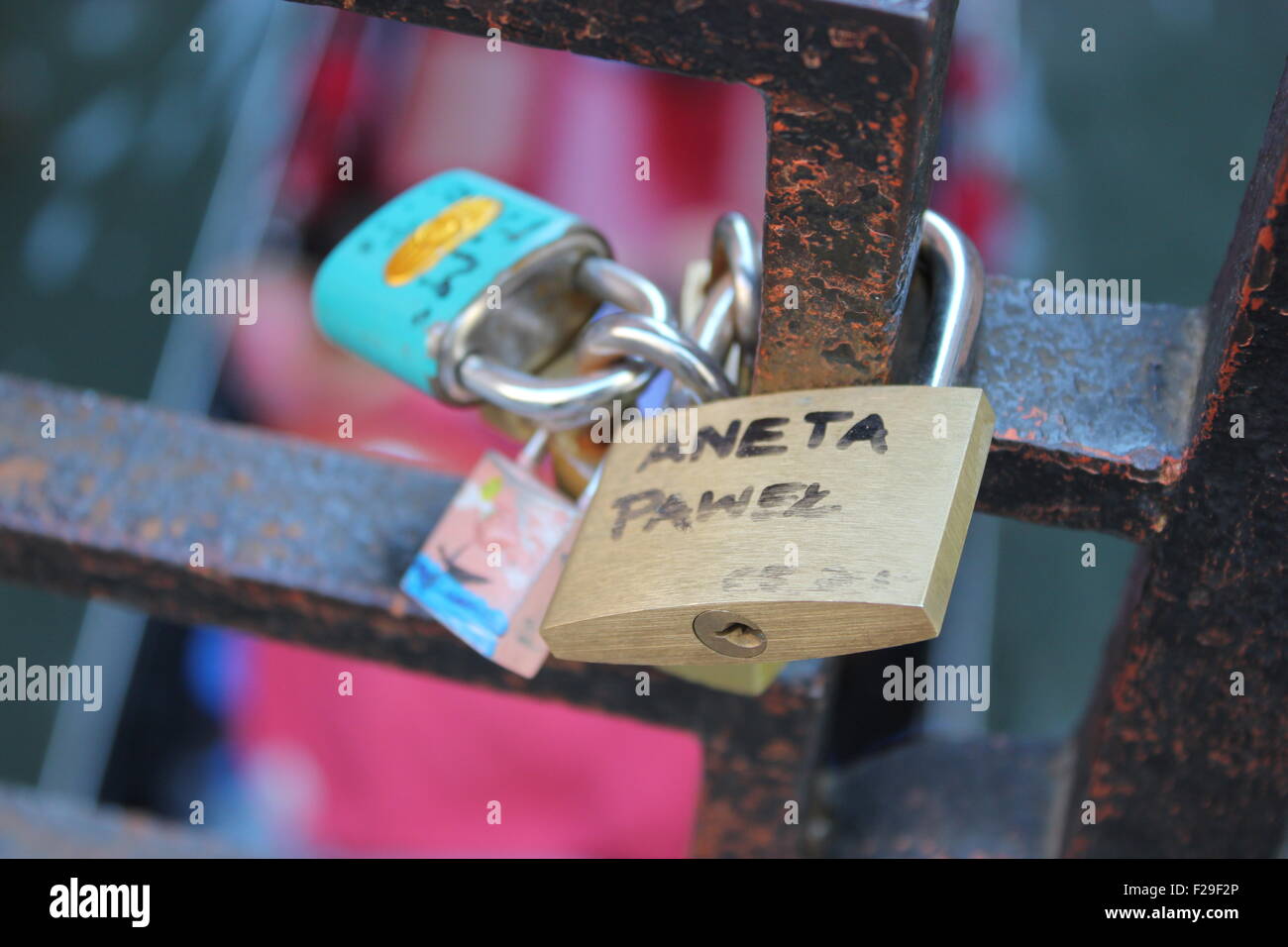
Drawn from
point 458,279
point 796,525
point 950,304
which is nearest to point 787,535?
point 796,525

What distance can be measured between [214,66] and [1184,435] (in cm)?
240

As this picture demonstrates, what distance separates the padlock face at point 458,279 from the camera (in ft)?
1.90

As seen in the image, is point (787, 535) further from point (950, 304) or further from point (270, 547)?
point (270, 547)

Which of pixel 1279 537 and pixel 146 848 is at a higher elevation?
pixel 1279 537

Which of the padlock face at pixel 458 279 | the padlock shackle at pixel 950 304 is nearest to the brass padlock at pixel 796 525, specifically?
the padlock shackle at pixel 950 304

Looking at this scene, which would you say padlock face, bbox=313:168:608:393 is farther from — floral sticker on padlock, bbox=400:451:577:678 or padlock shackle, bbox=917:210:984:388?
padlock shackle, bbox=917:210:984:388

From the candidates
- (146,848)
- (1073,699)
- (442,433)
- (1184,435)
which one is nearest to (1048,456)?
(1184,435)

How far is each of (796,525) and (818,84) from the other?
0.15 m

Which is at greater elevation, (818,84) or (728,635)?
(818,84)

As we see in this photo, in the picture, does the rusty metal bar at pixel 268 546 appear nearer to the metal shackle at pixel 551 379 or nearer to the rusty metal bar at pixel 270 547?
the rusty metal bar at pixel 270 547

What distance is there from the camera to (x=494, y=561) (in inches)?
23.3
